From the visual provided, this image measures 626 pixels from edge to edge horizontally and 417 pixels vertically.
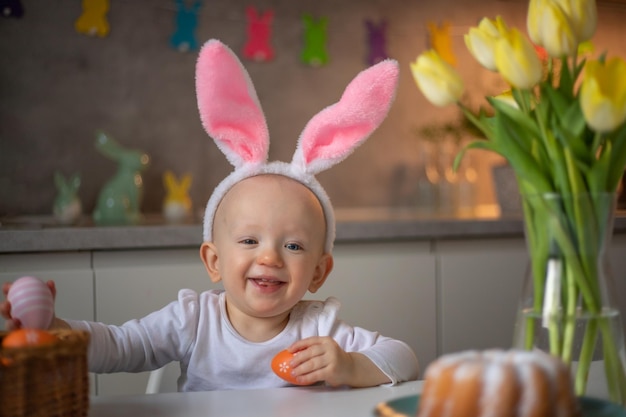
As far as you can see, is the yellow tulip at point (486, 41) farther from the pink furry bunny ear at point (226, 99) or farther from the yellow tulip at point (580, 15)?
the pink furry bunny ear at point (226, 99)

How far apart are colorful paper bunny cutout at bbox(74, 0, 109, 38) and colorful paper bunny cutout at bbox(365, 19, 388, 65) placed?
3.17ft

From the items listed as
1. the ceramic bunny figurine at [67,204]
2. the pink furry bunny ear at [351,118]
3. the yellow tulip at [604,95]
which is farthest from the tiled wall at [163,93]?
the yellow tulip at [604,95]

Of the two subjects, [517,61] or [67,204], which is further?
[67,204]

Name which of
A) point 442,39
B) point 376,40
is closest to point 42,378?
point 376,40

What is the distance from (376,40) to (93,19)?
1042 mm

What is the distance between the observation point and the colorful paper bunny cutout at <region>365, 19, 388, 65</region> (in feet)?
9.64

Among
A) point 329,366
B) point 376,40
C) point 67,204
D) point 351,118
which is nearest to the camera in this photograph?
point 329,366

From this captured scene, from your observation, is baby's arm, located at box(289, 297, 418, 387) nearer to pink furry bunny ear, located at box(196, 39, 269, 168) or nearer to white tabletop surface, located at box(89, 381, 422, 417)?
white tabletop surface, located at box(89, 381, 422, 417)

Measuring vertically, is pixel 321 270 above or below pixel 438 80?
below

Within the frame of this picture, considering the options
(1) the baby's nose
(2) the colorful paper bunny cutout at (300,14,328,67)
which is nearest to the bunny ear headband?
(1) the baby's nose

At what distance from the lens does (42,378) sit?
0.66m

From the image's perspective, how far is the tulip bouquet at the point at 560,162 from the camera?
68 centimetres

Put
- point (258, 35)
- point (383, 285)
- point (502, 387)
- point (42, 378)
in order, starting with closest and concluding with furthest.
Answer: point (502, 387)
point (42, 378)
point (383, 285)
point (258, 35)

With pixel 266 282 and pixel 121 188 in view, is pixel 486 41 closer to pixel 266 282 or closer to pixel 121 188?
pixel 266 282
